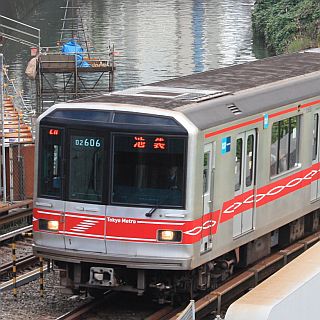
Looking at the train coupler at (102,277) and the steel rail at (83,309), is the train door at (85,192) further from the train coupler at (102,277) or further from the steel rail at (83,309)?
the steel rail at (83,309)

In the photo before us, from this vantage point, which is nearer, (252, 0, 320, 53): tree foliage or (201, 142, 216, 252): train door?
(201, 142, 216, 252): train door

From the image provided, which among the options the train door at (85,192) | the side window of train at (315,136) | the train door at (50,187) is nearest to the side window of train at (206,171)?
the train door at (85,192)

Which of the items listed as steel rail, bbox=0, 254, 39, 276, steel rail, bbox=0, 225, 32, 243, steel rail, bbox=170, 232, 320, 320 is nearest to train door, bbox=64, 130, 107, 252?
steel rail, bbox=170, 232, 320, 320

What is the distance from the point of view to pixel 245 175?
44.6ft

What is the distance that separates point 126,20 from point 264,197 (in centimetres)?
5316

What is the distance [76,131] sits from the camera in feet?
41.1

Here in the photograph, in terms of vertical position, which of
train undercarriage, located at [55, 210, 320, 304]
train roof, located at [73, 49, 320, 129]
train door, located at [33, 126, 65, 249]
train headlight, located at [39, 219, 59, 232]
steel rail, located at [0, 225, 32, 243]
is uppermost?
train roof, located at [73, 49, 320, 129]

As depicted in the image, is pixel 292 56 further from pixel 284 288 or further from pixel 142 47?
pixel 142 47

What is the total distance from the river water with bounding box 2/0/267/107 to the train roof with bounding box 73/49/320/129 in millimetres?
23316

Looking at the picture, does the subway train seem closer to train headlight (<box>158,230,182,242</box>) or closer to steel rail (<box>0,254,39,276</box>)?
train headlight (<box>158,230,182,242</box>)

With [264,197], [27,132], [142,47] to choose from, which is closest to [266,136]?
[264,197]

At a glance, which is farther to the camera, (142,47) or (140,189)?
(142,47)

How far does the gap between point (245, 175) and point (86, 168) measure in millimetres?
2135

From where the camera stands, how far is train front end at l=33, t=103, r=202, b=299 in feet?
40.2
